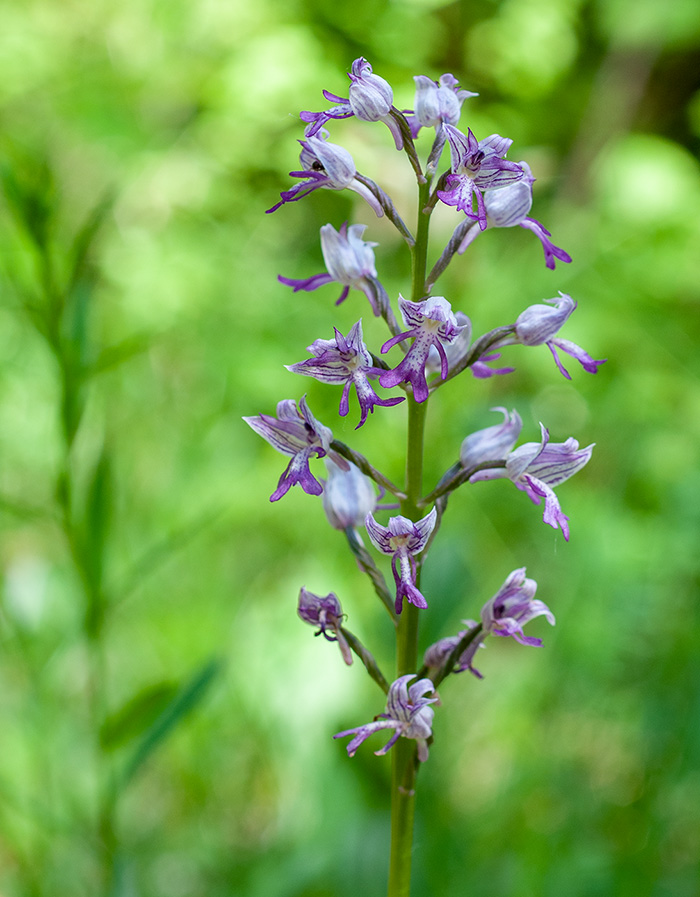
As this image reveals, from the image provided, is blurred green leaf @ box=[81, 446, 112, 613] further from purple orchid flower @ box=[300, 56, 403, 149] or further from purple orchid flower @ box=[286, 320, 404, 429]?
purple orchid flower @ box=[300, 56, 403, 149]

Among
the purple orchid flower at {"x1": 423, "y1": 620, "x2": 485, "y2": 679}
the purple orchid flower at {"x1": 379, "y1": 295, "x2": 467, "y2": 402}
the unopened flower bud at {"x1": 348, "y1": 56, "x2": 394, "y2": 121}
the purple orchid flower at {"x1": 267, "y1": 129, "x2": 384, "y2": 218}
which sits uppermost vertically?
the unopened flower bud at {"x1": 348, "y1": 56, "x2": 394, "y2": 121}

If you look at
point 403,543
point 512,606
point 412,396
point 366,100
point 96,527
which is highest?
point 366,100

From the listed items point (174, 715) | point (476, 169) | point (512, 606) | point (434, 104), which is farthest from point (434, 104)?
point (174, 715)

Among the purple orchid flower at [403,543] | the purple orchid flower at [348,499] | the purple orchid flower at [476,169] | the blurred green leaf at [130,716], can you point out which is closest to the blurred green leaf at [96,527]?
the blurred green leaf at [130,716]

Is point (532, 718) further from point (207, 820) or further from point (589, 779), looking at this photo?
point (207, 820)

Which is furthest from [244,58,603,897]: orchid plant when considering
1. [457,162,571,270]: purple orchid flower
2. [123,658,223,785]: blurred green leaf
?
[123,658,223,785]: blurred green leaf

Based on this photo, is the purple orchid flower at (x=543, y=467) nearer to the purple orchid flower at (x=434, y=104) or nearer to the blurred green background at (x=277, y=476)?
the purple orchid flower at (x=434, y=104)

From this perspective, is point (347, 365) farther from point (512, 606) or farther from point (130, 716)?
point (130, 716)

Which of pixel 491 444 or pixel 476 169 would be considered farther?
pixel 491 444
